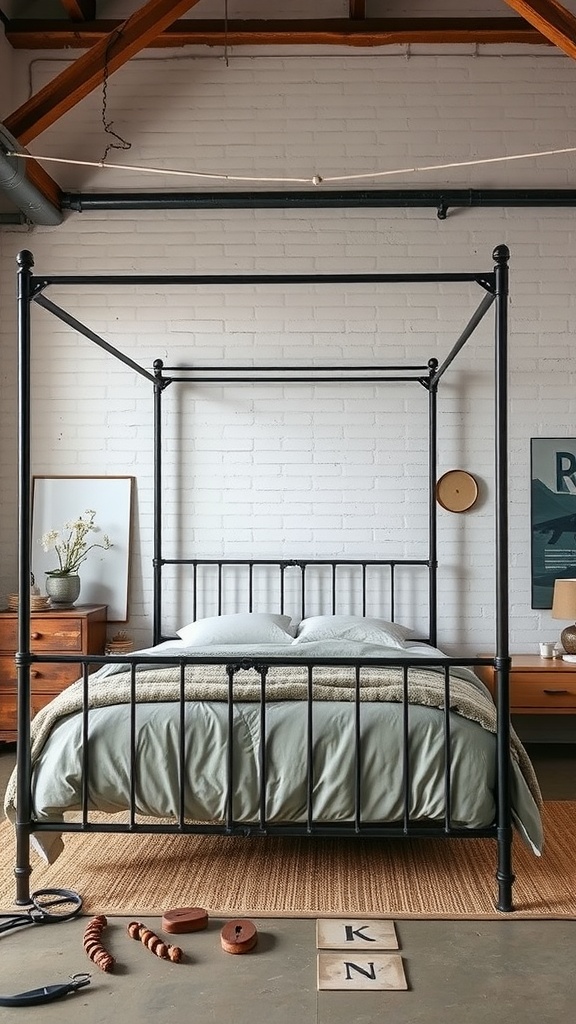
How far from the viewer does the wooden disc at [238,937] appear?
267 centimetres

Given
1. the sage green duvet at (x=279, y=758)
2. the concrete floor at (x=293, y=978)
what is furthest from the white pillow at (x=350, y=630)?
the concrete floor at (x=293, y=978)

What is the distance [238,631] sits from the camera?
4.64 meters

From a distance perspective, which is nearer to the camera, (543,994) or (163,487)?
(543,994)

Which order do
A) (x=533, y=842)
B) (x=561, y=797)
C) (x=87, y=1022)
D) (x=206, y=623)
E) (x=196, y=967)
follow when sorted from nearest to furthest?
(x=87, y=1022)
(x=196, y=967)
(x=533, y=842)
(x=561, y=797)
(x=206, y=623)

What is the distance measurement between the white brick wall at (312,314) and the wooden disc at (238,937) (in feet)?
9.36

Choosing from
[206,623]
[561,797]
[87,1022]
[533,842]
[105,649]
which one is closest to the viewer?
[87,1022]

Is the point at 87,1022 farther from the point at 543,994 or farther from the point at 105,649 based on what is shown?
the point at 105,649

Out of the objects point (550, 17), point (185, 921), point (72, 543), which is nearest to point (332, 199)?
point (550, 17)

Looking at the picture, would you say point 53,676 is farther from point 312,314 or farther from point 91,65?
point 91,65

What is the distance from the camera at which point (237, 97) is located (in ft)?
18.2

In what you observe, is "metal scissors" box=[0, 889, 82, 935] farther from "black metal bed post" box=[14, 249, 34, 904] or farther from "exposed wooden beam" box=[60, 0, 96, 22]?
"exposed wooden beam" box=[60, 0, 96, 22]

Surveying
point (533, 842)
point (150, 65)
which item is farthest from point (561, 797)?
point (150, 65)

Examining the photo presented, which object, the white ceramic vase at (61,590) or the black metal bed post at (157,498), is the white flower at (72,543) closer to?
the white ceramic vase at (61,590)

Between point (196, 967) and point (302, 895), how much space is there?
1.88 ft
